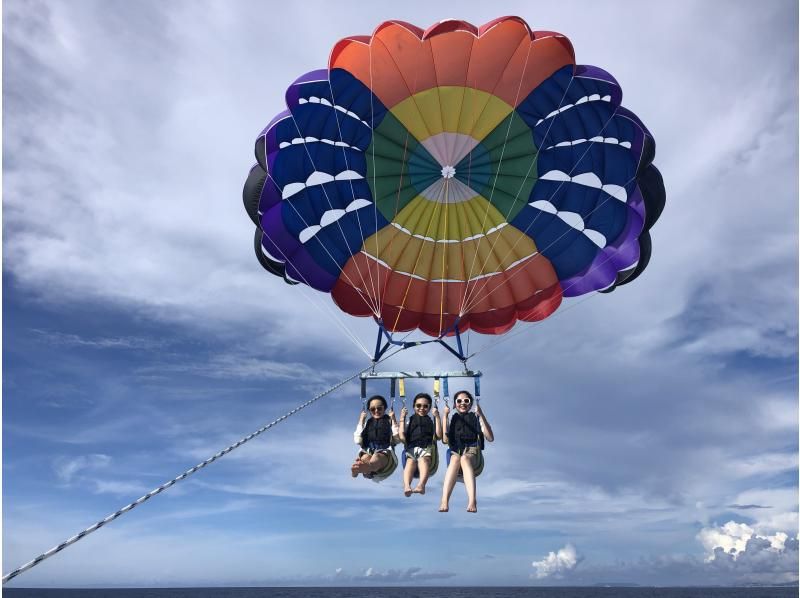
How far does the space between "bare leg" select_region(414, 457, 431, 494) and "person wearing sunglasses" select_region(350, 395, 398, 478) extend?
1.66ft

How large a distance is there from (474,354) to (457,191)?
10.6ft

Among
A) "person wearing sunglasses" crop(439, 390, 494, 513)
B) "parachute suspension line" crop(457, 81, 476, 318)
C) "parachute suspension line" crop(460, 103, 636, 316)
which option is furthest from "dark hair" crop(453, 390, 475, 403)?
"parachute suspension line" crop(460, 103, 636, 316)

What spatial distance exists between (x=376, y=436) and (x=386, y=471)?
54 cm

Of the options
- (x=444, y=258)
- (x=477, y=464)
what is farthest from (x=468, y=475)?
(x=444, y=258)

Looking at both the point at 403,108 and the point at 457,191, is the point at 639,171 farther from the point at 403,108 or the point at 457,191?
the point at 403,108

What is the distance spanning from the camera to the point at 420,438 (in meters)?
9.57

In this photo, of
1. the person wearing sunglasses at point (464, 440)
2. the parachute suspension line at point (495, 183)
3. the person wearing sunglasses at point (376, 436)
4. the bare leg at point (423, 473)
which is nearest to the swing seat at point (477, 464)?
the person wearing sunglasses at point (464, 440)

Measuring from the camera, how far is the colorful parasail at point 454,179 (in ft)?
35.7

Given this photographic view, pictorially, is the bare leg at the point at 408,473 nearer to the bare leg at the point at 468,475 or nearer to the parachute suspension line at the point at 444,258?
the bare leg at the point at 468,475

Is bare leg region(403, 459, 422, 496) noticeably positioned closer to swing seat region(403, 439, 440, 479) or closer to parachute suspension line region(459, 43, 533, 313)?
swing seat region(403, 439, 440, 479)

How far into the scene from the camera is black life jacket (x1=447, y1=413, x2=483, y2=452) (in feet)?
30.6

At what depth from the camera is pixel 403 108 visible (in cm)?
1145

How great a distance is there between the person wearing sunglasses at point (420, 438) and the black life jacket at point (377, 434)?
206mm

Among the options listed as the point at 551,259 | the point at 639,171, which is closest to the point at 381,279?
the point at 551,259
